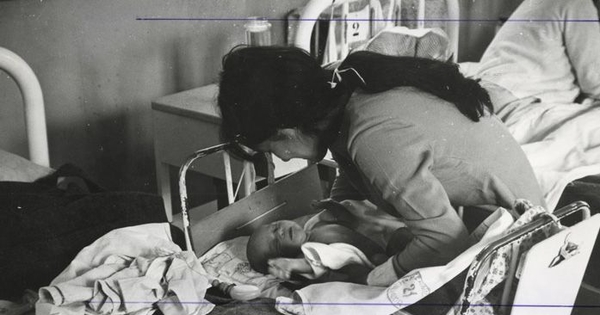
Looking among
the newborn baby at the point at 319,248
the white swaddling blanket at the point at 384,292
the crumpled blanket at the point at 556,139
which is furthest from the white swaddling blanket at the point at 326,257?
the crumpled blanket at the point at 556,139

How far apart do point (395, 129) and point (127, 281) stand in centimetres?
44

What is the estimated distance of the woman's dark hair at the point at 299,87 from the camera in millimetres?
990

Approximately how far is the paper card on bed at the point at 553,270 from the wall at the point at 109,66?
80 cm

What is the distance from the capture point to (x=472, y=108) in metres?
1.06

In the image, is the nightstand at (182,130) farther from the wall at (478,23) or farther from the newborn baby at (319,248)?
the wall at (478,23)

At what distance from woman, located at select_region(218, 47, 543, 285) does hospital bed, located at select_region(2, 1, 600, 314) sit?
106mm

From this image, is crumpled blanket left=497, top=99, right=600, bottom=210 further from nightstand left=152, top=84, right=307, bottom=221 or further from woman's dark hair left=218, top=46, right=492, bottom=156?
nightstand left=152, top=84, right=307, bottom=221

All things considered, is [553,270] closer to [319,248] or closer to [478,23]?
[319,248]

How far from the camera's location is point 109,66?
1223mm

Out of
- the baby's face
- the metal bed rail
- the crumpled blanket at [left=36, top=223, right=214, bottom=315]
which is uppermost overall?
the metal bed rail

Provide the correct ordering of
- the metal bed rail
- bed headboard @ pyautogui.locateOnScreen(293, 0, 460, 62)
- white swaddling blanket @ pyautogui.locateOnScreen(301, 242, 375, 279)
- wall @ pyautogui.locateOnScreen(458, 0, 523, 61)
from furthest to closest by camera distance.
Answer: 1. wall @ pyautogui.locateOnScreen(458, 0, 523, 61)
2. bed headboard @ pyautogui.locateOnScreen(293, 0, 460, 62)
3. white swaddling blanket @ pyautogui.locateOnScreen(301, 242, 375, 279)
4. the metal bed rail

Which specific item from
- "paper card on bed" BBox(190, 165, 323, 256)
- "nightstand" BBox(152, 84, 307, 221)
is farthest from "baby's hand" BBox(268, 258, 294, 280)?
"nightstand" BBox(152, 84, 307, 221)

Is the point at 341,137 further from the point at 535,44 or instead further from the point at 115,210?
the point at 535,44

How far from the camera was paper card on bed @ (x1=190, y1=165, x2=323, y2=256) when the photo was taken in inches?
43.8
